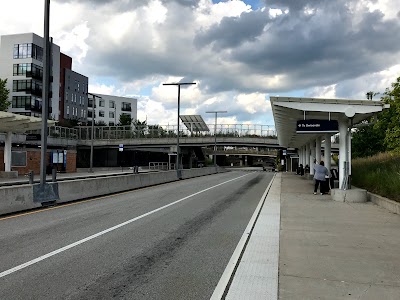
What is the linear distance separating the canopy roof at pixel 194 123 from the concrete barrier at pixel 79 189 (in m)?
41.7

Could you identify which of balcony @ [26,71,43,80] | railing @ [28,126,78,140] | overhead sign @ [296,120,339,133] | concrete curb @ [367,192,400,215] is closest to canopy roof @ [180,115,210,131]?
railing @ [28,126,78,140]

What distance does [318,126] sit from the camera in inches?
726

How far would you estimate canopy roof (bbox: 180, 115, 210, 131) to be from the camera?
7012cm

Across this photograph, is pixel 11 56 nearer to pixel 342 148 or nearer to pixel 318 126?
pixel 318 126

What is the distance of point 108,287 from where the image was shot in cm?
530

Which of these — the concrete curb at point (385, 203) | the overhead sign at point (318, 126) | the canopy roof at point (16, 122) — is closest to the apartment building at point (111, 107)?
the canopy roof at point (16, 122)

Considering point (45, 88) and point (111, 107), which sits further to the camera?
point (111, 107)

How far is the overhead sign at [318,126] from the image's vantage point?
1839 centimetres

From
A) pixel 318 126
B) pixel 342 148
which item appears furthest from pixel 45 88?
pixel 342 148

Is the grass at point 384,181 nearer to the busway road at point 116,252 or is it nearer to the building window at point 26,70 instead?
the busway road at point 116,252

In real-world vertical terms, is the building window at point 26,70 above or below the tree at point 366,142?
above

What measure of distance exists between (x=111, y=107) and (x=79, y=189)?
10360 centimetres

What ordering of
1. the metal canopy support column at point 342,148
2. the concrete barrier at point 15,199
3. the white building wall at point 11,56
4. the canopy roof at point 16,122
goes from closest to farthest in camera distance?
the concrete barrier at point 15,199, the metal canopy support column at point 342,148, the canopy roof at point 16,122, the white building wall at point 11,56

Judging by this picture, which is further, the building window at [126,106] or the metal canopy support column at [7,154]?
the building window at [126,106]
